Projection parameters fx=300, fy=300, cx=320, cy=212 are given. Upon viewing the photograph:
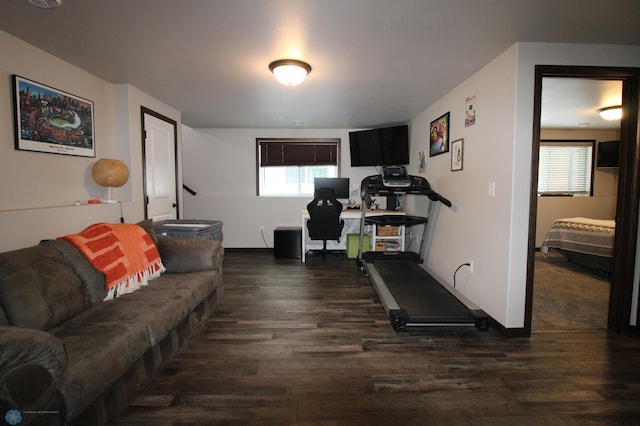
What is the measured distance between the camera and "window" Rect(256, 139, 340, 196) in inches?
226

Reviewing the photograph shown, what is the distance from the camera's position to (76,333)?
5.34ft

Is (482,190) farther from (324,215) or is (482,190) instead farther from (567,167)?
(567,167)

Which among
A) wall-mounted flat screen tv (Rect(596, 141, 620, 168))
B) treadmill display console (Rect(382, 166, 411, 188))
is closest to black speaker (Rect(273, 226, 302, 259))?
treadmill display console (Rect(382, 166, 411, 188))

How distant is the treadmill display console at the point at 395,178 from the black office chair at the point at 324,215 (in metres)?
0.94

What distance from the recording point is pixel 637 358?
2.17m

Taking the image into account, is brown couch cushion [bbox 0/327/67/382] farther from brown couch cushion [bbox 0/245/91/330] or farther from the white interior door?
the white interior door

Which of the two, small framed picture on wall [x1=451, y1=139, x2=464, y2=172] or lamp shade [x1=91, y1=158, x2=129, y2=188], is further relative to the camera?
small framed picture on wall [x1=451, y1=139, x2=464, y2=172]

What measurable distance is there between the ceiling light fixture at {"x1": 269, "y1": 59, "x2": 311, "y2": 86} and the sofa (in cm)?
198

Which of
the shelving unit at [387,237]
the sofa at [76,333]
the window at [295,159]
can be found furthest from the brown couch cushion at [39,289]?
the window at [295,159]

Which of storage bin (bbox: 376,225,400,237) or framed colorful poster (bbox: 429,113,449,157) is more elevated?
framed colorful poster (bbox: 429,113,449,157)

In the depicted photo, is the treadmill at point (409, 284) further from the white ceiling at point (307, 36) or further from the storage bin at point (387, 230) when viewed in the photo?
the white ceiling at point (307, 36)

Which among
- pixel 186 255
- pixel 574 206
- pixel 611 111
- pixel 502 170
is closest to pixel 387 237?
pixel 502 170

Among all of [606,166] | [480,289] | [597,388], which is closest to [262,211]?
[480,289]

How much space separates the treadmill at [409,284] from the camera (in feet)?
8.38
